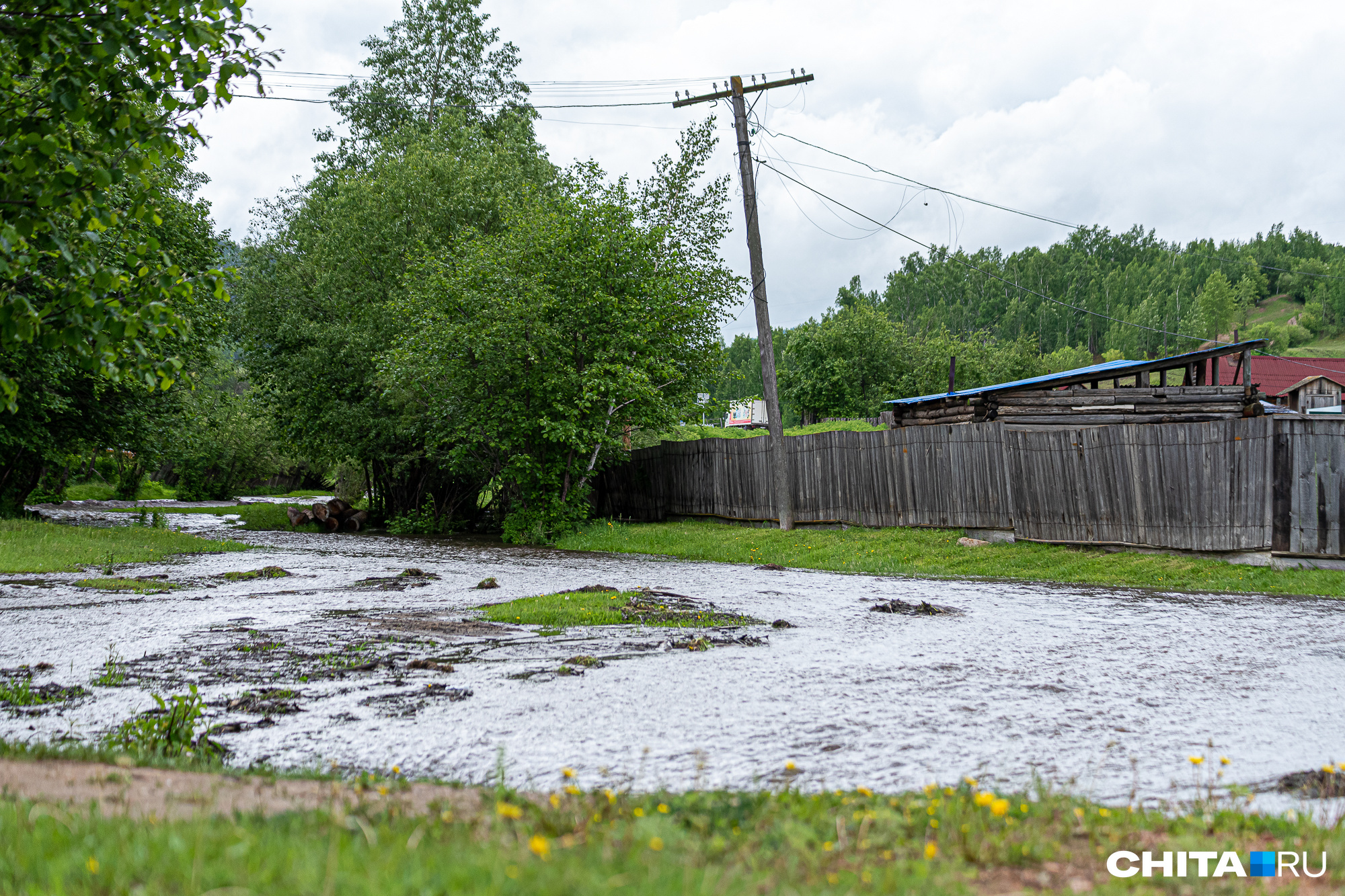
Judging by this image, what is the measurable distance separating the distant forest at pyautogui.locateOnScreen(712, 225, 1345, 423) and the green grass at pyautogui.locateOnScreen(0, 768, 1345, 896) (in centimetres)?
6985

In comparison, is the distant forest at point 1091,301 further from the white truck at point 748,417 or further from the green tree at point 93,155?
the green tree at point 93,155

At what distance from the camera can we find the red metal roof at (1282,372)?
2507 inches

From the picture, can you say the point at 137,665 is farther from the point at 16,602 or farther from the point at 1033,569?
the point at 1033,569

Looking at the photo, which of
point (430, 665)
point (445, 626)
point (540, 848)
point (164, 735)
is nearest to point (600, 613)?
point (445, 626)

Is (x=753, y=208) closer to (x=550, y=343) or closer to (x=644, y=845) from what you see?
(x=550, y=343)

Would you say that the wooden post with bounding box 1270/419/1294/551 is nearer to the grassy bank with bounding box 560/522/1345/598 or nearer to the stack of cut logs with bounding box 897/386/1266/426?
the grassy bank with bounding box 560/522/1345/598

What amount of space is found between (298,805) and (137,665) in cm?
504

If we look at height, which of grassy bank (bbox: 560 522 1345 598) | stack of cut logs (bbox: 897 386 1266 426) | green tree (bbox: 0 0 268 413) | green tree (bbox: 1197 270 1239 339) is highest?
green tree (bbox: 1197 270 1239 339)

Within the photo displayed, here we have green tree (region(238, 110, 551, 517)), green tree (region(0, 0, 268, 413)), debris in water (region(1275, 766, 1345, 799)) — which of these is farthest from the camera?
green tree (region(238, 110, 551, 517))

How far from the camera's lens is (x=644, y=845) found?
3.05m

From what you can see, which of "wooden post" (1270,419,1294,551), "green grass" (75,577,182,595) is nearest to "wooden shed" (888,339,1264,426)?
"wooden post" (1270,419,1294,551)

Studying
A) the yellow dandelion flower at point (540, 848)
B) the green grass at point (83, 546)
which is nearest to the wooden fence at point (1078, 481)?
the green grass at point (83, 546)

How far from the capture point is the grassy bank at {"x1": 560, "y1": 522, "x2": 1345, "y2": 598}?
514 inches

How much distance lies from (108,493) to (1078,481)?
164 feet
